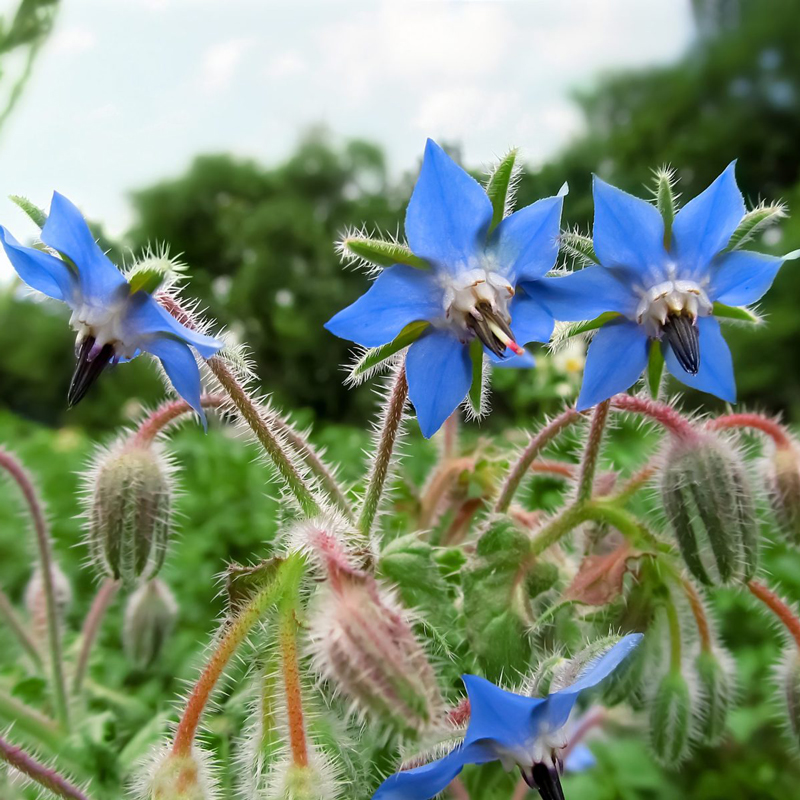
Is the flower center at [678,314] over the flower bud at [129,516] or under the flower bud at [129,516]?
over

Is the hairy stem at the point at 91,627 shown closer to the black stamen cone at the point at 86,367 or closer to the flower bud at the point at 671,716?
the black stamen cone at the point at 86,367

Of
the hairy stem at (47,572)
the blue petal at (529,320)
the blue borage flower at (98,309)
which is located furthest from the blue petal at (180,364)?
the hairy stem at (47,572)

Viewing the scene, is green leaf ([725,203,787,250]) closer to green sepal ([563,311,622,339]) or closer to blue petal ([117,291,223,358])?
green sepal ([563,311,622,339])

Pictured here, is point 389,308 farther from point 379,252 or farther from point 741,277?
point 741,277

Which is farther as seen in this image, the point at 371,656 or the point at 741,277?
the point at 741,277

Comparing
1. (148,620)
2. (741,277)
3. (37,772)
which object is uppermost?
(741,277)

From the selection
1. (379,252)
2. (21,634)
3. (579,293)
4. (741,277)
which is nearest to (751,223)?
(741,277)
